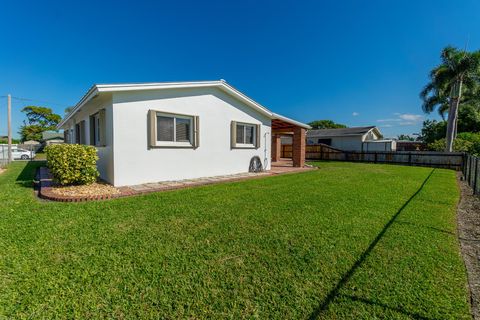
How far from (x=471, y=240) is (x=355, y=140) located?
27.0m

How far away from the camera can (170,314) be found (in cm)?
200

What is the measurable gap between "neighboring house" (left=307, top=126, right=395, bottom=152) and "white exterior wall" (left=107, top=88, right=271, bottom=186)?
2134cm

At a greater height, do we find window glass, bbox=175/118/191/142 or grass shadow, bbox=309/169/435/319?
window glass, bbox=175/118/191/142

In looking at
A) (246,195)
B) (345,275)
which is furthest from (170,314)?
(246,195)

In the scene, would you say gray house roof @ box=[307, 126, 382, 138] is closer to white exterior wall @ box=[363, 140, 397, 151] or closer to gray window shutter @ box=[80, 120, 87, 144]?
white exterior wall @ box=[363, 140, 397, 151]

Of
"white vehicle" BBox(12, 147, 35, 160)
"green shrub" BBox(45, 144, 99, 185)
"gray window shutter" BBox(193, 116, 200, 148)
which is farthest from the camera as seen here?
"white vehicle" BBox(12, 147, 35, 160)

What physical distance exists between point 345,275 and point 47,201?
6221 millimetres

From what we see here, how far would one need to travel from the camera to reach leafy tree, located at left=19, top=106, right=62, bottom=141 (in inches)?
1715

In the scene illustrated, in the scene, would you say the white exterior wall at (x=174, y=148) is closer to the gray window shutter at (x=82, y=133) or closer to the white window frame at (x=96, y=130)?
the white window frame at (x=96, y=130)

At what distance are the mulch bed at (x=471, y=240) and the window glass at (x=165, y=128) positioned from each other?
7.66 metres

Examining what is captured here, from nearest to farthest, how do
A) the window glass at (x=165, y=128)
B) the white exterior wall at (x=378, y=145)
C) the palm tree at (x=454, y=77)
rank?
the window glass at (x=165, y=128) < the palm tree at (x=454, y=77) < the white exterior wall at (x=378, y=145)

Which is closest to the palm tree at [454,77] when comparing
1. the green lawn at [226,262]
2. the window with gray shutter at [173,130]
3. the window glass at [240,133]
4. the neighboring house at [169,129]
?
the neighboring house at [169,129]

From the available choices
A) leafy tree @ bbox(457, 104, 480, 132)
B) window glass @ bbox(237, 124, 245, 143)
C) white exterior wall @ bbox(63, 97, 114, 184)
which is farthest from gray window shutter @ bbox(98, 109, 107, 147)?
leafy tree @ bbox(457, 104, 480, 132)

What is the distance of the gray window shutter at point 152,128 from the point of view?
7.34m
